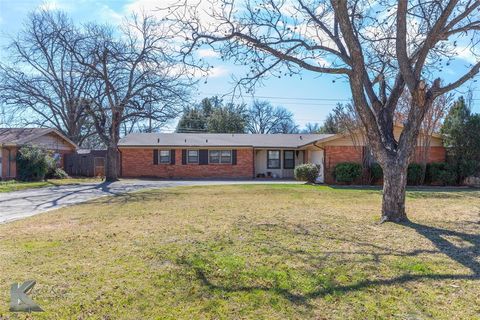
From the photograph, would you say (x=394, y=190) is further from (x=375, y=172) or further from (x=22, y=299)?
(x=375, y=172)

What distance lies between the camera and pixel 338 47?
9.04 metres

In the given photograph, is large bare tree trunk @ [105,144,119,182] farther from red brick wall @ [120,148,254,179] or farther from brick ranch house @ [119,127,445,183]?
red brick wall @ [120,148,254,179]

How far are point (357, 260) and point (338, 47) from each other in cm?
556

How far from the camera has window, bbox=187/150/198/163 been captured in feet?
89.4

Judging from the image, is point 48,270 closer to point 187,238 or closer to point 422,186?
point 187,238

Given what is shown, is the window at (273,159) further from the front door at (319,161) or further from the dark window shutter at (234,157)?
the front door at (319,161)

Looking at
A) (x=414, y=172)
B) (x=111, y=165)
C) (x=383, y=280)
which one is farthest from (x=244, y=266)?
(x=111, y=165)

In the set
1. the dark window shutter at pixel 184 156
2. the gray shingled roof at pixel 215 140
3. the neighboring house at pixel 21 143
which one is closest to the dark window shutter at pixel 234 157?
the gray shingled roof at pixel 215 140

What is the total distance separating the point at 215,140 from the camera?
92.6 feet

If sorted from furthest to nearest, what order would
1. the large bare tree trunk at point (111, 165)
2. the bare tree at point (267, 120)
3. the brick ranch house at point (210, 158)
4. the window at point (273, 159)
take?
the bare tree at point (267, 120) → the window at point (273, 159) → the brick ranch house at point (210, 158) → the large bare tree trunk at point (111, 165)

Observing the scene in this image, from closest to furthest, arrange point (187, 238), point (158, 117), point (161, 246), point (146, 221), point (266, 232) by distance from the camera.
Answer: point (161, 246) → point (187, 238) → point (266, 232) → point (146, 221) → point (158, 117)

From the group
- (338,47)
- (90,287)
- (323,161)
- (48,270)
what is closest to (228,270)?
(90,287)

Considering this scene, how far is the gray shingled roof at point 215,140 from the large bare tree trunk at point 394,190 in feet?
58.5

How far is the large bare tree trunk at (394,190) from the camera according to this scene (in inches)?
322
